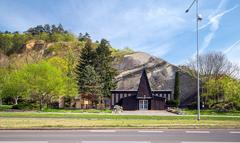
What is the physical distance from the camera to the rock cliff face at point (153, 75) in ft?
288

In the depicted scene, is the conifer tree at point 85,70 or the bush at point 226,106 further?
the conifer tree at point 85,70

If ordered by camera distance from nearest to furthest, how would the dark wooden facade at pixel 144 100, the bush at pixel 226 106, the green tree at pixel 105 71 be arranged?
the bush at pixel 226 106 < the dark wooden facade at pixel 144 100 < the green tree at pixel 105 71

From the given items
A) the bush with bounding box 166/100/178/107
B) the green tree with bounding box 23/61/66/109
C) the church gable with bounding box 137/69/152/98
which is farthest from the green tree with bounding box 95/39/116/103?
the green tree with bounding box 23/61/66/109

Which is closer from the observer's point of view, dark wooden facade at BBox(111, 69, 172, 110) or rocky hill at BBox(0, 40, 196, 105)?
dark wooden facade at BBox(111, 69, 172, 110)

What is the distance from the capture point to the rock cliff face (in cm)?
8775

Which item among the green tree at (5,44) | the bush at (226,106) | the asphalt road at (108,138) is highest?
the green tree at (5,44)

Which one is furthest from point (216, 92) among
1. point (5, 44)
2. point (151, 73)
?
point (5, 44)

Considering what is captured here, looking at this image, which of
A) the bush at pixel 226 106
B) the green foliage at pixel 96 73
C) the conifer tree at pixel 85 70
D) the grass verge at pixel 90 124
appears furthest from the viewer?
the green foliage at pixel 96 73

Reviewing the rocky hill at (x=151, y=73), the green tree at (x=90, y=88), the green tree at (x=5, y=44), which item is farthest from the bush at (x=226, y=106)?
the green tree at (x=5, y=44)

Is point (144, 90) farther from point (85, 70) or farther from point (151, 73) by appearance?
point (151, 73)

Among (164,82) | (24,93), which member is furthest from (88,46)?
(24,93)

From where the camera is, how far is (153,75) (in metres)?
97.7

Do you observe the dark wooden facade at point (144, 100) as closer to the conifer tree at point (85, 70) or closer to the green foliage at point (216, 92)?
the conifer tree at point (85, 70)

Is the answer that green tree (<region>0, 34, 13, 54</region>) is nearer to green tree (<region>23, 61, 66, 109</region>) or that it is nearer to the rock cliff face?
the rock cliff face
